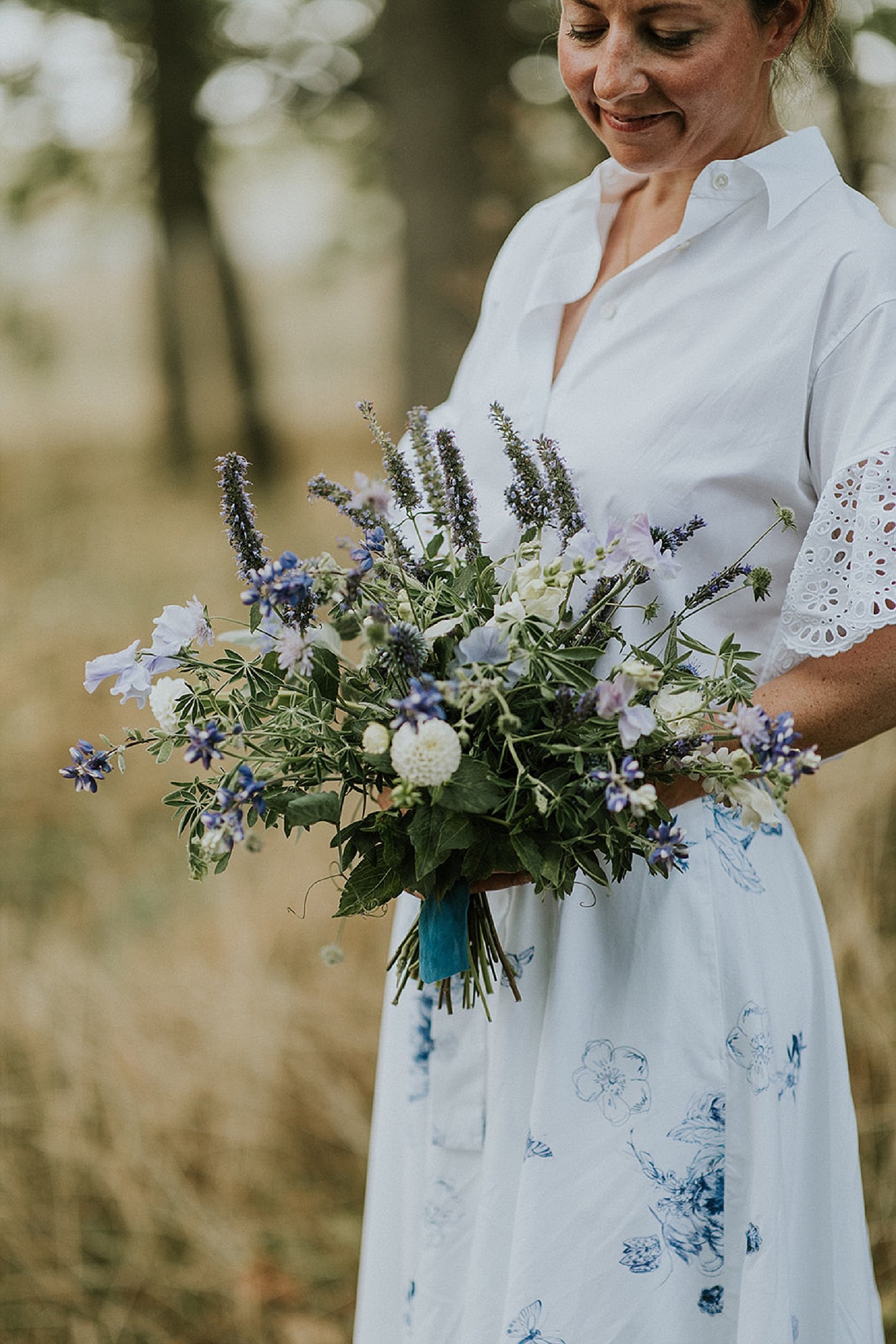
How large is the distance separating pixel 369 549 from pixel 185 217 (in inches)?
347

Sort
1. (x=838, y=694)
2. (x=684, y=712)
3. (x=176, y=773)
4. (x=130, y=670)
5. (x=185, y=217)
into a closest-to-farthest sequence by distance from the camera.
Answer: (x=684, y=712) < (x=130, y=670) < (x=838, y=694) < (x=176, y=773) < (x=185, y=217)

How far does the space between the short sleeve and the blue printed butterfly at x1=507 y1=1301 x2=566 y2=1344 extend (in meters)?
0.81

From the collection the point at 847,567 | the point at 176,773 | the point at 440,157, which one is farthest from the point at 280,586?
the point at 440,157

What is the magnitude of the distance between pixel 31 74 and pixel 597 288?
7694mm

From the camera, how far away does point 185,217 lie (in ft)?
29.8

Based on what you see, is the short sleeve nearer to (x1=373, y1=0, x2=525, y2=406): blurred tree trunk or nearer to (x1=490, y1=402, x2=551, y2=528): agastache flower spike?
(x1=490, y1=402, x2=551, y2=528): agastache flower spike

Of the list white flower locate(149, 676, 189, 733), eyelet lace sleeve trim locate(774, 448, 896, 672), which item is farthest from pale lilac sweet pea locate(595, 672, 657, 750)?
white flower locate(149, 676, 189, 733)

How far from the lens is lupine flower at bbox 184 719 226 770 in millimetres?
1049

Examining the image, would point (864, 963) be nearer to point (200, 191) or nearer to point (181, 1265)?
point (181, 1265)

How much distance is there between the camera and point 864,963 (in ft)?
9.93

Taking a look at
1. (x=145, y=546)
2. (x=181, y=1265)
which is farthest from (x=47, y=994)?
(x=145, y=546)

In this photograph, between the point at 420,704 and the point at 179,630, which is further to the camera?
the point at 179,630

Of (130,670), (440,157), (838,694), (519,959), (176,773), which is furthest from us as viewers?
(176,773)

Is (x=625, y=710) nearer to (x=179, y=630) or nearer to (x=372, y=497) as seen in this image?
(x=372, y=497)
